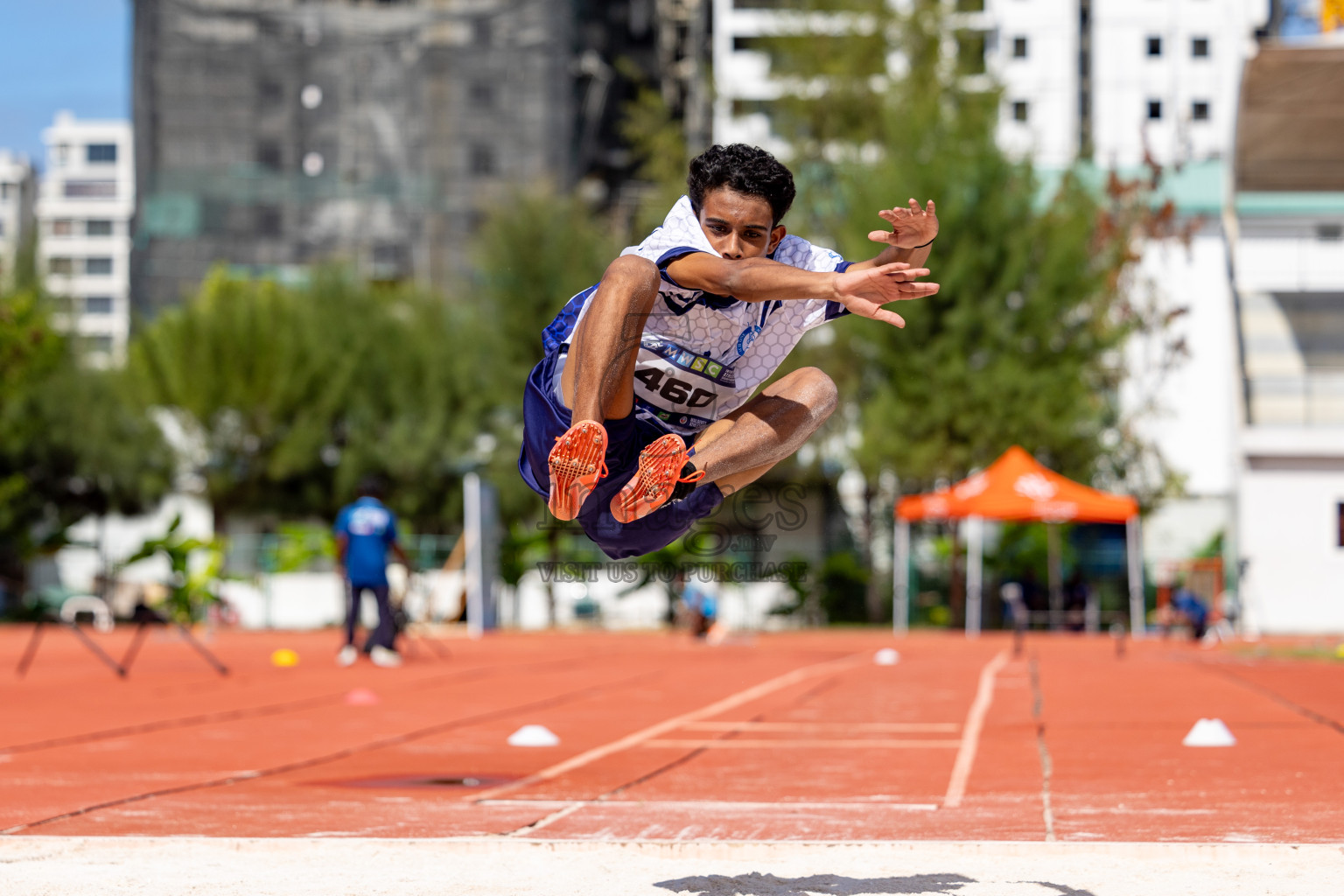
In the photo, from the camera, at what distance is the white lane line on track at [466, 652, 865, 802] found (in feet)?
25.6

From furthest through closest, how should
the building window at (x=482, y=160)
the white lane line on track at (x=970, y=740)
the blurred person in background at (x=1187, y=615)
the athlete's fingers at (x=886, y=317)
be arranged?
the building window at (x=482, y=160)
the blurred person in background at (x=1187, y=615)
the white lane line on track at (x=970, y=740)
the athlete's fingers at (x=886, y=317)

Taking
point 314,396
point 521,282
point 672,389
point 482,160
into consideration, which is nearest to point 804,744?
point 672,389

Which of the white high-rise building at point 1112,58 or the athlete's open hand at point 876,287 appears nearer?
the athlete's open hand at point 876,287

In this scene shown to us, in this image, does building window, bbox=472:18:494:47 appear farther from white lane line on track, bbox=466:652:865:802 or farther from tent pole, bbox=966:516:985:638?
white lane line on track, bbox=466:652:865:802

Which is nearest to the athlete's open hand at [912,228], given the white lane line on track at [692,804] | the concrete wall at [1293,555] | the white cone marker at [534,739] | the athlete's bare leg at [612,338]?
the athlete's bare leg at [612,338]

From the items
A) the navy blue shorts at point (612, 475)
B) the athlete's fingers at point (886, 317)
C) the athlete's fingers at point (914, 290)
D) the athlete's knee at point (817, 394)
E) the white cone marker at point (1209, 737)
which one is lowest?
the white cone marker at point (1209, 737)

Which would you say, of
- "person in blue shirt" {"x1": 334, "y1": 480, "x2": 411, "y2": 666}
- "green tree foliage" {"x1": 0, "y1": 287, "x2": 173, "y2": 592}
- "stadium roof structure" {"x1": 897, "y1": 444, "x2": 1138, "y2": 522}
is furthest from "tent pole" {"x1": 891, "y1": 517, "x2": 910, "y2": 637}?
"green tree foliage" {"x1": 0, "y1": 287, "x2": 173, "y2": 592}

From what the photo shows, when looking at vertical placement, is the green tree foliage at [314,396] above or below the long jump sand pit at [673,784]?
above

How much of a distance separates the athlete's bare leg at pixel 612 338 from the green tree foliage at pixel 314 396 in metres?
26.8

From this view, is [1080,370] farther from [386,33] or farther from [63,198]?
[63,198]

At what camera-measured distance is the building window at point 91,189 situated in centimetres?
11950

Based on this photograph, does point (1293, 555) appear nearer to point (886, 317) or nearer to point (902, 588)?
point (902, 588)

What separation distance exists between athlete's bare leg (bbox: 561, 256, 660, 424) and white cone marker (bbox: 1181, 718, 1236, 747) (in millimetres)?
5148

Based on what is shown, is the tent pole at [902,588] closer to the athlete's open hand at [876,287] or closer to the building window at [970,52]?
the building window at [970,52]
